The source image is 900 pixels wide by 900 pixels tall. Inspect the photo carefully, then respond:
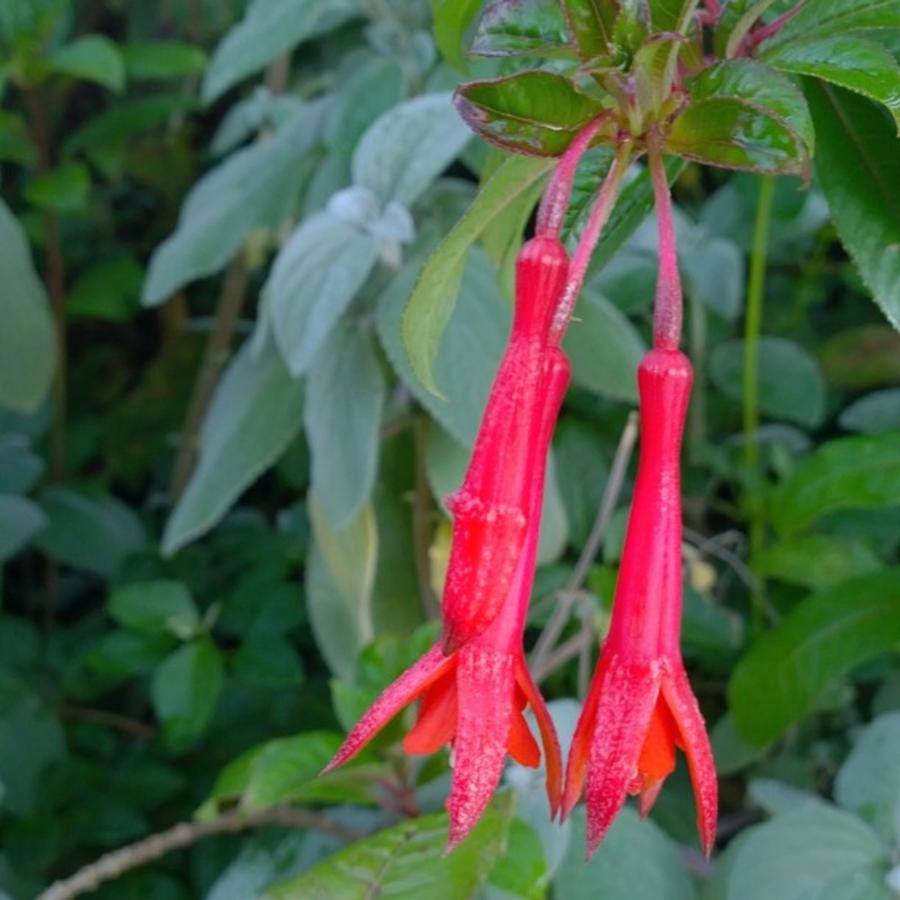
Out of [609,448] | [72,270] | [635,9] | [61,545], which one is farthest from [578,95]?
[72,270]

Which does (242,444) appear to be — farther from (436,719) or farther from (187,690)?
(436,719)

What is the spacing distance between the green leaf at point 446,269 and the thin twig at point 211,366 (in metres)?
0.64

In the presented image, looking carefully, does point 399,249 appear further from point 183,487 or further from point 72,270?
point 72,270

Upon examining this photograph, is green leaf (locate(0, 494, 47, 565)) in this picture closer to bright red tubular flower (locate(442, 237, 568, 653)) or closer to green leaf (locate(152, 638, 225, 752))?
green leaf (locate(152, 638, 225, 752))

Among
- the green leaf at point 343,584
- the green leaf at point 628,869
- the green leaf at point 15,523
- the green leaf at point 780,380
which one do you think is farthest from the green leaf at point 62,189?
the green leaf at point 628,869

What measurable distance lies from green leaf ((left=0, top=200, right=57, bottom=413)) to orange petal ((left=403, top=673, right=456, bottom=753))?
1.77 ft

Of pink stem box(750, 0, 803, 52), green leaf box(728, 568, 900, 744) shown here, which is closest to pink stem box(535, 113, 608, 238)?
pink stem box(750, 0, 803, 52)

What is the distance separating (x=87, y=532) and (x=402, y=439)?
306mm

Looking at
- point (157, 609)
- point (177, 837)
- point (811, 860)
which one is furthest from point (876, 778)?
point (157, 609)

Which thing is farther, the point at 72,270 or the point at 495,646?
the point at 72,270

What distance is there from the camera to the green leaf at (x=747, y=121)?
0.91 ft

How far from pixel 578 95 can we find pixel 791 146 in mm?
57

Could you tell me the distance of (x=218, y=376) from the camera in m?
1.01

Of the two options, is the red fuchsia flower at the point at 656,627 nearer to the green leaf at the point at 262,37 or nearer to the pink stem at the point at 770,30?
the pink stem at the point at 770,30
